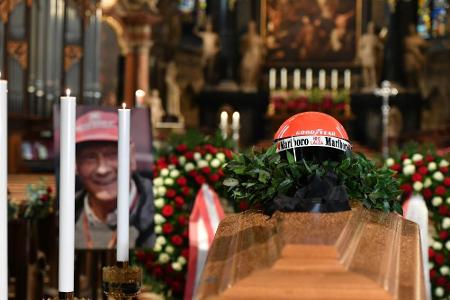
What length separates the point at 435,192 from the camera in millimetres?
6477

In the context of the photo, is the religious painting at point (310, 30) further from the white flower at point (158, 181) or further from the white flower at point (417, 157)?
the white flower at point (158, 181)

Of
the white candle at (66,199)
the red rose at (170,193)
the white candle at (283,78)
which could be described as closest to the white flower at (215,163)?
the red rose at (170,193)

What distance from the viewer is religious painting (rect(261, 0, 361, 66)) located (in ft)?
83.1

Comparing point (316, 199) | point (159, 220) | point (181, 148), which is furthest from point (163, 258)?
point (316, 199)

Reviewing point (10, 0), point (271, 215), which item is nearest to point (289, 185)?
point (271, 215)

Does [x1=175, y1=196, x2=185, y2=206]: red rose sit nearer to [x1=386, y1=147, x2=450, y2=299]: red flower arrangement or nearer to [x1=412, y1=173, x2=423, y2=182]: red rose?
[x1=386, y1=147, x2=450, y2=299]: red flower arrangement

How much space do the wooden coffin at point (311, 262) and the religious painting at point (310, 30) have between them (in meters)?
23.5

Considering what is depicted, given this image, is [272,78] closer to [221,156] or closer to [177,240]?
[221,156]

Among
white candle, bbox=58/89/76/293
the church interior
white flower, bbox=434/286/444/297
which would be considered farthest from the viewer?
white flower, bbox=434/286/444/297

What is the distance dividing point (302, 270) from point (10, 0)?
1062cm

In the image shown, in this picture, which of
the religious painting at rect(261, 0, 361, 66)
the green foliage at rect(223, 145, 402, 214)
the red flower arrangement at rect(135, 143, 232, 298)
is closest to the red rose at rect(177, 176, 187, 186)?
the red flower arrangement at rect(135, 143, 232, 298)

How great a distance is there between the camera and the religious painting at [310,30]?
83.1 ft

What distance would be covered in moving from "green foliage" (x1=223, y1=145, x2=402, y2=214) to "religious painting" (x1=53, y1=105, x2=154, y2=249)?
6.62 ft

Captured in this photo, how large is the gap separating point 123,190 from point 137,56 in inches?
564
